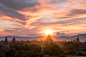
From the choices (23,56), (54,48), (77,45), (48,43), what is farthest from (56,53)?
(77,45)

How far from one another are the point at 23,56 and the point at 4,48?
15880 mm

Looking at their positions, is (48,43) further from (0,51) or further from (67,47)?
(0,51)

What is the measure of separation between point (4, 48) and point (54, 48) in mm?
26543

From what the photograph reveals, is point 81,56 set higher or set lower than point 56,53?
lower

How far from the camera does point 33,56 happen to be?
33531 mm

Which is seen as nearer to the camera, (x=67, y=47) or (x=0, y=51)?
(x=0, y=51)

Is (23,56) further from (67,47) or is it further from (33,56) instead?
(67,47)

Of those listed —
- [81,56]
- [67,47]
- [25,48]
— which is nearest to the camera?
[81,56]

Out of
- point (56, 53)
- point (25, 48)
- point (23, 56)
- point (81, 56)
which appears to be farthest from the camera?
point (25, 48)

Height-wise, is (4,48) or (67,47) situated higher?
(4,48)

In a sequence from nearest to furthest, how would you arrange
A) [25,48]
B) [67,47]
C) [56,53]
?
[56,53] → [25,48] → [67,47]

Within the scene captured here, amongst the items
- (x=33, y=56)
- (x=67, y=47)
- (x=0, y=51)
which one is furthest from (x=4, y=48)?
(x=67, y=47)

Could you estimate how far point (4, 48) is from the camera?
1686 inches

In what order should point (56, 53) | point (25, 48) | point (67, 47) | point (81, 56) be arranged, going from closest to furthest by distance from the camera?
point (56, 53) < point (81, 56) < point (25, 48) < point (67, 47)
